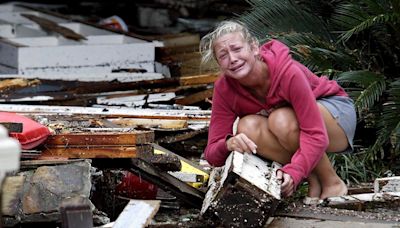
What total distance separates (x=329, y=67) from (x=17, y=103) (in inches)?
101

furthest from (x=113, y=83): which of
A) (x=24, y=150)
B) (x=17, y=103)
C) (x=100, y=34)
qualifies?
(x=24, y=150)

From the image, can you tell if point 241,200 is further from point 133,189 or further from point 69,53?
point 69,53

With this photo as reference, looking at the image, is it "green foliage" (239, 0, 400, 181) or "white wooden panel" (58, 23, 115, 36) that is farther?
"white wooden panel" (58, 23, 115, 36)

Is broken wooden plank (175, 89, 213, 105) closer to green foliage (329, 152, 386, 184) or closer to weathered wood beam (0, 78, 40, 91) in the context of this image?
weathered wood beam (0, 78, 40, 91)

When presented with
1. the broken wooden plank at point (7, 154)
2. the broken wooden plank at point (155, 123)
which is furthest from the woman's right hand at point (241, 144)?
the broken wooden plank at point (7, 154)

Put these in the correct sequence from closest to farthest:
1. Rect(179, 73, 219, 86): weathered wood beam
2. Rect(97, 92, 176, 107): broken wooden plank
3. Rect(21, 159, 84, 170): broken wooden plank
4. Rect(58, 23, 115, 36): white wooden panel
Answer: Rect(21, 159, 84, 170): broken wooden plank < Rect(97, 92, 176, 107): broken wooden plank < Rect(179, 73, 219, 86): weathered wood beam < Rect(58, 23, 115, 36): white wooden panel

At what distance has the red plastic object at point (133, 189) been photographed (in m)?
5.07

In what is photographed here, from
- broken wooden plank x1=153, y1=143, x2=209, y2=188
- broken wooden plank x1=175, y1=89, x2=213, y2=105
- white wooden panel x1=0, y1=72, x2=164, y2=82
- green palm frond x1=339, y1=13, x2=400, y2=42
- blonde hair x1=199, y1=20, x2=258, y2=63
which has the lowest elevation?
broken wooden plank x1=153, y1=143, x2=209, y2=188

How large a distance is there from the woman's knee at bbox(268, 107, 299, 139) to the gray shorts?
319mm

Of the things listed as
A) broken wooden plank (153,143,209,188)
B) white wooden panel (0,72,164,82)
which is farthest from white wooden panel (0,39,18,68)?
broken wooden plank (153,143,209,188)

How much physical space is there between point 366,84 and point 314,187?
4.70 feet

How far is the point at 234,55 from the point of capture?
4.52 metres

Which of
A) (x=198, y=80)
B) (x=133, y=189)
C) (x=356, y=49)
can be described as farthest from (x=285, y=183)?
(x=198, y=80)

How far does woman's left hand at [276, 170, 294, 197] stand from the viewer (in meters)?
4.37
